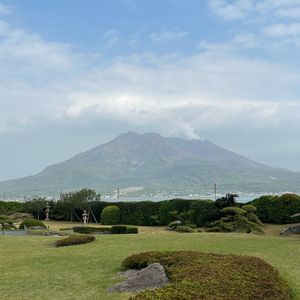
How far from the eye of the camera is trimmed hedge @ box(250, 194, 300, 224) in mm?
28750

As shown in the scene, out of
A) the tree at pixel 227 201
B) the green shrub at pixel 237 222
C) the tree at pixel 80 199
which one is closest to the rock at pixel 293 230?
the green shrub at pixel 237 222

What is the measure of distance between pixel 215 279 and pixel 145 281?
1657 mm

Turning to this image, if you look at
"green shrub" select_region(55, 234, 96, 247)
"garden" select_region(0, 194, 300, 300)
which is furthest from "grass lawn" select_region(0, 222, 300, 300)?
"green shrub" select_region(55, 234, 96, 247)

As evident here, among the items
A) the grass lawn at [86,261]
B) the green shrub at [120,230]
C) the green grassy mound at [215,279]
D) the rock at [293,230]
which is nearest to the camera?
the green grassy mound at [215,279]

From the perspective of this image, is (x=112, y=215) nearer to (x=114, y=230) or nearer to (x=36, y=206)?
(x=36, y=206)

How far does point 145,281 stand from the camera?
386 inches

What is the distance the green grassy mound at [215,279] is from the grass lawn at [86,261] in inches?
25.8

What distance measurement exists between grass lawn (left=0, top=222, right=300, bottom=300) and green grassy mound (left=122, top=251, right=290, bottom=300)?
2.15ft

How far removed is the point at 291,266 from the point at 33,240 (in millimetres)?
11576

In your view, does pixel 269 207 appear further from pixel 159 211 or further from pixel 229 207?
pixel 159 211

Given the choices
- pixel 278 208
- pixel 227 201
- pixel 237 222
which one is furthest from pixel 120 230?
pixel 278 208

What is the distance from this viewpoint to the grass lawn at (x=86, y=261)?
1012 cm

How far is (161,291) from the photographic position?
8.25 m

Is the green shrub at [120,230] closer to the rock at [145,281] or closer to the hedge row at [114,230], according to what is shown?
the hedge row at [114,230]
